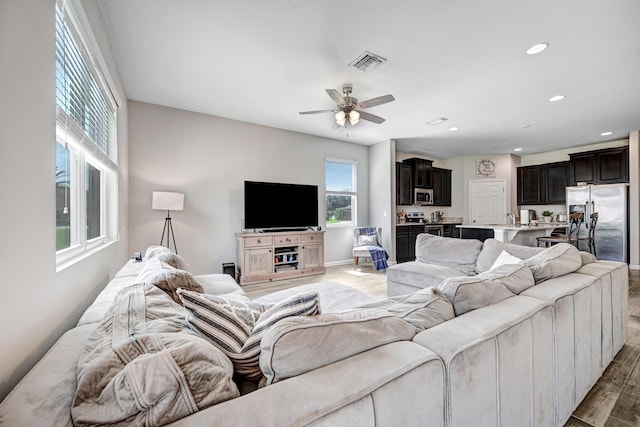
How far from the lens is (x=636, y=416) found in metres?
1.46

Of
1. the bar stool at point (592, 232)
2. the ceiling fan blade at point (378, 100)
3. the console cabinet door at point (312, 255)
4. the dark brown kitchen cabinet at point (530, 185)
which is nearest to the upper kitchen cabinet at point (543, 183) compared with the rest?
the dark brown kitchen cabinet at point (530, 185)

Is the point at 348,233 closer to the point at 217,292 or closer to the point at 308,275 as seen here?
the point at 308,275

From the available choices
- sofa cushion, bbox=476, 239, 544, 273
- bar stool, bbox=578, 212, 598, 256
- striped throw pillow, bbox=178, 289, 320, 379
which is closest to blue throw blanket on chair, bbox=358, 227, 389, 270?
sofa cushion, bbox=476, 239, 544, 273

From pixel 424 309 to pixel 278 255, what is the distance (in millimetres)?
3666

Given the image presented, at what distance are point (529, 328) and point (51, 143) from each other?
2167 millimetres

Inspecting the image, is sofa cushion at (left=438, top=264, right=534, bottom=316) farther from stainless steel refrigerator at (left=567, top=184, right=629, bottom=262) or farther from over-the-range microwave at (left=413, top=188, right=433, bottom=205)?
stainless steel refrigerator at (left=567, top=184, right=629, bottom=262)

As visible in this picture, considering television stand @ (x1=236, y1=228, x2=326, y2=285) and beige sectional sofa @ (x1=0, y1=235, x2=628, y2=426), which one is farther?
television stand @ (x1=236, y1=228, x2=326, y2=285)

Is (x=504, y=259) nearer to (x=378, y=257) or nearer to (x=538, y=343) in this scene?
(x=538, y=343)

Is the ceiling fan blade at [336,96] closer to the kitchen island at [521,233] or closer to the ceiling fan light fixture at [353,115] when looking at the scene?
the ceiling fan light fixture at [353,115]

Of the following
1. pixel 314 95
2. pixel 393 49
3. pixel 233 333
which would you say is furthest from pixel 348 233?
pixel 233 333

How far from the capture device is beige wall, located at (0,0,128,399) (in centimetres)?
86

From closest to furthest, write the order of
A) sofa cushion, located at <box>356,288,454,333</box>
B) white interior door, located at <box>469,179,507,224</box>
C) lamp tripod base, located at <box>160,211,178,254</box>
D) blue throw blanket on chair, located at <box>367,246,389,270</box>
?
sofa cushion, located at <box>356,288,454,333</box> → lamp tripod base, located at <box>160,211,178,254</box> → blue throw blanket on chair, located at <box>367,246,389,270</box> → white interior door, located at <box>469,179,507,224</box>

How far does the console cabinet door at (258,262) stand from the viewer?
412cm

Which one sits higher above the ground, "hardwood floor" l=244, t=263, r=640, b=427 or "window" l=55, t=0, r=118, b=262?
"window" l=55, t=0, r=118, b=262
